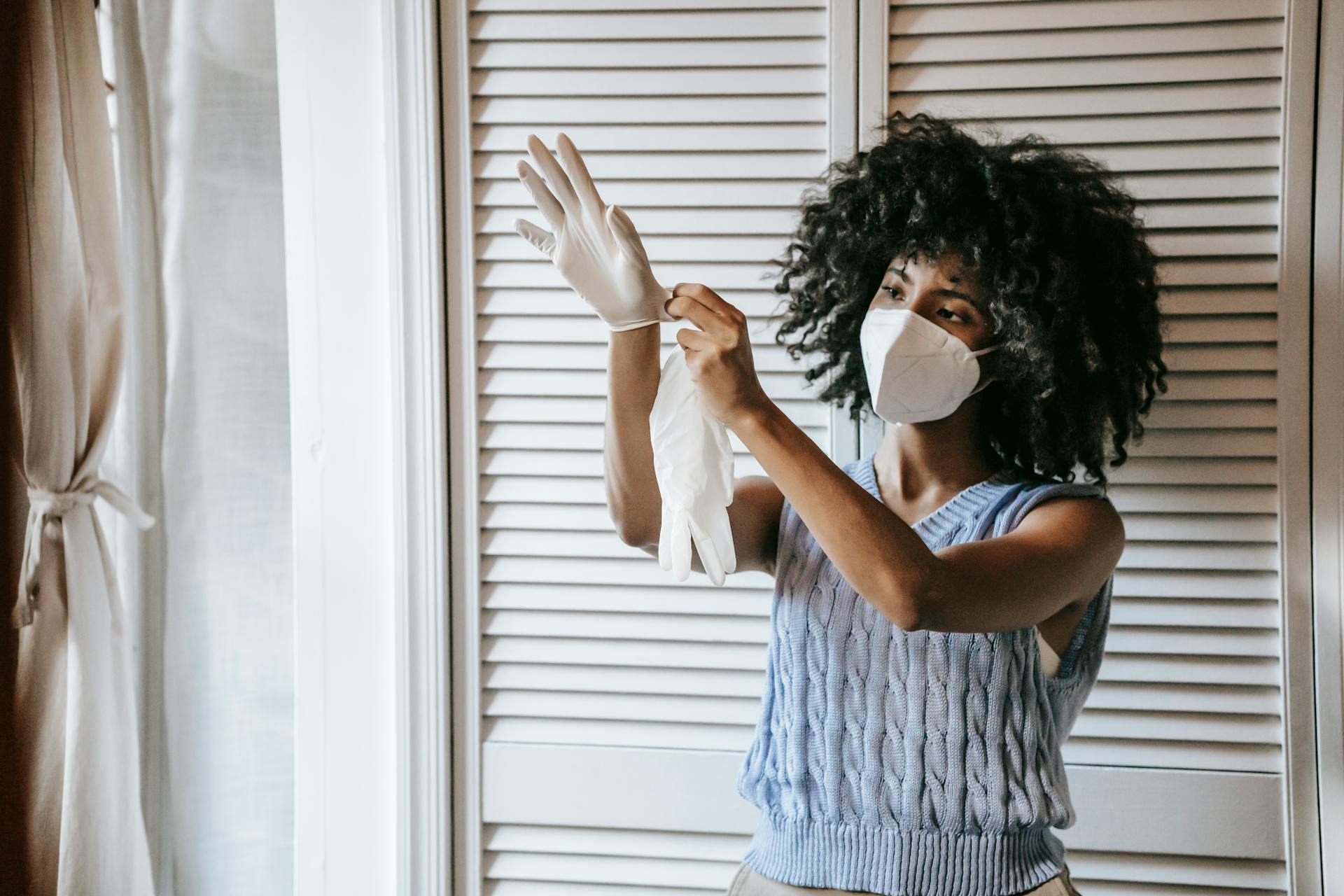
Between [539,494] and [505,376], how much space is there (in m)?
0.16

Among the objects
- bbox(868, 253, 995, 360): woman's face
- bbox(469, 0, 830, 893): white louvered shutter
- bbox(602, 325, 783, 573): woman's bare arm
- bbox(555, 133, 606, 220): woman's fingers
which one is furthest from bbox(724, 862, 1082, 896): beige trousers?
bbox(555, 133, 606, 220): woman's fingers

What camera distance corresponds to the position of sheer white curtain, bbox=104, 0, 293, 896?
1316 millimetres

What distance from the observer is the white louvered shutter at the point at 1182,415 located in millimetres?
1137

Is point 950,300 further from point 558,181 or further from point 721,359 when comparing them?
point 558,181

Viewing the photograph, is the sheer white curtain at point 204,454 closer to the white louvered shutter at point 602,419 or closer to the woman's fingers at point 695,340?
the white louvered shutter at point 602,419

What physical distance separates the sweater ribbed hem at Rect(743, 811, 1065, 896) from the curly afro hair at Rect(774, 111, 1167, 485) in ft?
1.35

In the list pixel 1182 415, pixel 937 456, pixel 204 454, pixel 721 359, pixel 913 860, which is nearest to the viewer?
pixel 721 359

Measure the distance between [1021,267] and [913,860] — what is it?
1.99 feet

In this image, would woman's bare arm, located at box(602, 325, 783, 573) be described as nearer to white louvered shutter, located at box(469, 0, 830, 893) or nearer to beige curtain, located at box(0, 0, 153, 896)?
white louvered shutter, located at box(469, 0, 830, 893)

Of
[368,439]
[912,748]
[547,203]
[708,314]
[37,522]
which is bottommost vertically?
[912,748]

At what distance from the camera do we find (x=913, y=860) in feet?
3.03

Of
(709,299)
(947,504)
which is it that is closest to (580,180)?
(709,299)

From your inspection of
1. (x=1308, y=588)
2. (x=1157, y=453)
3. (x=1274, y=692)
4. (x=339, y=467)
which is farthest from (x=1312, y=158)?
(x=339, y=467)

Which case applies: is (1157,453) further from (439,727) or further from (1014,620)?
(439,727)
